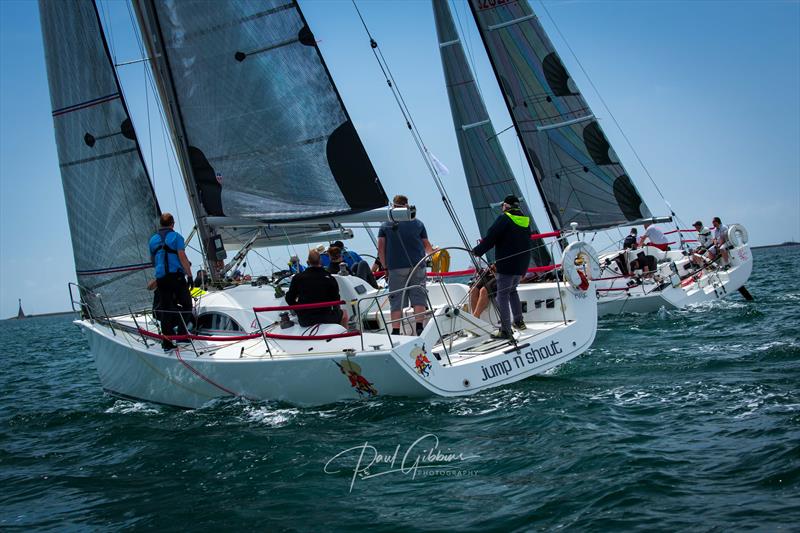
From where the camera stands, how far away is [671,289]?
14672mm

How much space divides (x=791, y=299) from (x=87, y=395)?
545 inches

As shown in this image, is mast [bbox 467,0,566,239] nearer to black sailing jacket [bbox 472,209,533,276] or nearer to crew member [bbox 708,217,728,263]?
crew member [bbox 708,217,728,263]

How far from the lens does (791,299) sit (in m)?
15.2

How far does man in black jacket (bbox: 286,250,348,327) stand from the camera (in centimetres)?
783

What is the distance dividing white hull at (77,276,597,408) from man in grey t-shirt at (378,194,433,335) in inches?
17.4

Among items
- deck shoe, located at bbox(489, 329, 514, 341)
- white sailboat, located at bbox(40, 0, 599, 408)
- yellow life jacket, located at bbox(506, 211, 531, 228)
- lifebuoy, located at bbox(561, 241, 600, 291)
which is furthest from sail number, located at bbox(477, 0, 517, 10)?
deck shoe, located at bbox(489, 329, 514, 341)

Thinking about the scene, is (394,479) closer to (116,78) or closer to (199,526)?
(199,526)

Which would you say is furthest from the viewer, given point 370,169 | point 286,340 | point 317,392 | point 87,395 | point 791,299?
point 791,299

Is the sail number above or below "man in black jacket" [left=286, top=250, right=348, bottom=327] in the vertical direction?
above

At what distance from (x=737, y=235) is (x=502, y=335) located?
10.6 m

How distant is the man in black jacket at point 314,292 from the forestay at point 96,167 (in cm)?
304

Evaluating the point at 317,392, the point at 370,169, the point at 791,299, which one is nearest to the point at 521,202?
the point at 791,299

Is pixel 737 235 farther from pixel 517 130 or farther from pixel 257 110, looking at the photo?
pixel 257 110

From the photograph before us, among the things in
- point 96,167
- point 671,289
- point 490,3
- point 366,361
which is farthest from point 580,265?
point 490,3
